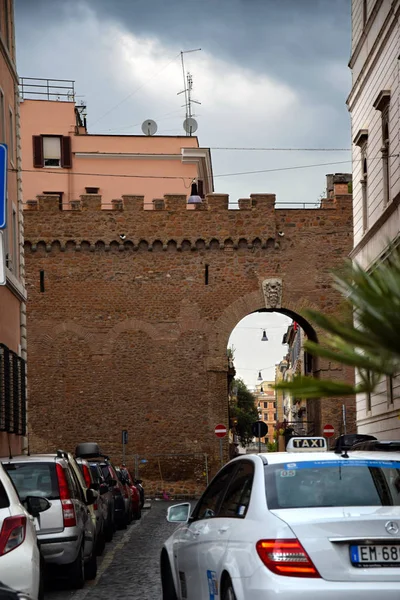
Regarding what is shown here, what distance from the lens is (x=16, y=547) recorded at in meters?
9.09

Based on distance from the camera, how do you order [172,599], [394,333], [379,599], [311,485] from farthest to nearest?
[172,599]
[311,485]
[379,599]
[394,333]

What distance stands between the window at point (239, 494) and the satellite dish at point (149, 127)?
50.5m

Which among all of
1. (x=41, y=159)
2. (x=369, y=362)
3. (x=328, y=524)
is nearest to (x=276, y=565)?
(x=328, y=524)

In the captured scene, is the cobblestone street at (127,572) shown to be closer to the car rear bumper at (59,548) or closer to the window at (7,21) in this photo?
the car rear bumper at (59,548)

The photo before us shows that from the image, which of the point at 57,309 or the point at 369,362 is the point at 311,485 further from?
the point at 57,309

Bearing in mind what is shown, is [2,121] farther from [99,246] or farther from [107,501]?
[99,246]

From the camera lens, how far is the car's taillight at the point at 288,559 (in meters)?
6.33

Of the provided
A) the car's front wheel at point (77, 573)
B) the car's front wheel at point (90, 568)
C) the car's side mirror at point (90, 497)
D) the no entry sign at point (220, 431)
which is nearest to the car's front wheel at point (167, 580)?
the car's front wheel at point (77, 573)

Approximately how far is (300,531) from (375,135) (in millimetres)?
21570

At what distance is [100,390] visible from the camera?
44.1 meters

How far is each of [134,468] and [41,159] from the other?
16.8 metres

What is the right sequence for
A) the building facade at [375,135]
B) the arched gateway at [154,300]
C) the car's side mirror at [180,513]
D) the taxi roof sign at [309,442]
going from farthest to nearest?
the arched gateway at [154,300] → the building facade at [375,135] → the taxi roof sign at [309,442] → the car's side mirror at [180,513]

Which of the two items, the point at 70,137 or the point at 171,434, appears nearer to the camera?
the point at 171,434

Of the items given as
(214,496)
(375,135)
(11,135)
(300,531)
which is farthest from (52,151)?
(300,531)
